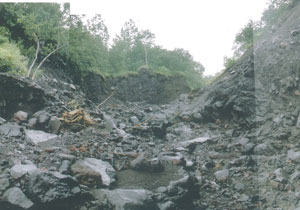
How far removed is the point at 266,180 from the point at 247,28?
15.8ft

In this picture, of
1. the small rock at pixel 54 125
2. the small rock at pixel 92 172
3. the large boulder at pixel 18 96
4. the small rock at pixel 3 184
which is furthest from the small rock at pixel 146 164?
the large boulder at pixel 18 96

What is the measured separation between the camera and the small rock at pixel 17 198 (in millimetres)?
2838

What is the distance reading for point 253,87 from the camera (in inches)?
271

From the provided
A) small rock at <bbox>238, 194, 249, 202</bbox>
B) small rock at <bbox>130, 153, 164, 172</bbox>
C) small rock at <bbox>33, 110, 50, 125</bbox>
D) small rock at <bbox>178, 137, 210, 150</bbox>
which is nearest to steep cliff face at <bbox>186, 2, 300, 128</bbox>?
small rock at <bbox>178, 137, 210, 150</bbox>

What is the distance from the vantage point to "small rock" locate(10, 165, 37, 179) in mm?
3150

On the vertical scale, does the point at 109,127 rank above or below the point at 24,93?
below

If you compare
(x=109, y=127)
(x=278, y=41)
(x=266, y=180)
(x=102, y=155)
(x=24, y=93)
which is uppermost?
(x=278, y=41)

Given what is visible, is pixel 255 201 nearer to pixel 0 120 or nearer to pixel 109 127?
pixel 109 127

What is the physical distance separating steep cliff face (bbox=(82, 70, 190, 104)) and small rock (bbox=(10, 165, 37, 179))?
511 centimetres

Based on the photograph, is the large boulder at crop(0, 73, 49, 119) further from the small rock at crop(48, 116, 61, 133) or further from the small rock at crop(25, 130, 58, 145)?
the small rock at crop(25, 130, 58, 145)

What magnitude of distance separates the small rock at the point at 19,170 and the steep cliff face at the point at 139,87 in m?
5.11

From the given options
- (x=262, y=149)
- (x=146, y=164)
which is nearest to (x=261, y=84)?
(x=262, y=149)

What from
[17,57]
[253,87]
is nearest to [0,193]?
[17,57]

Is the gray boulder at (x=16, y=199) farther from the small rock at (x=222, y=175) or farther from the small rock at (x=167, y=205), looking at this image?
the small rock at (x=222, y=175)
